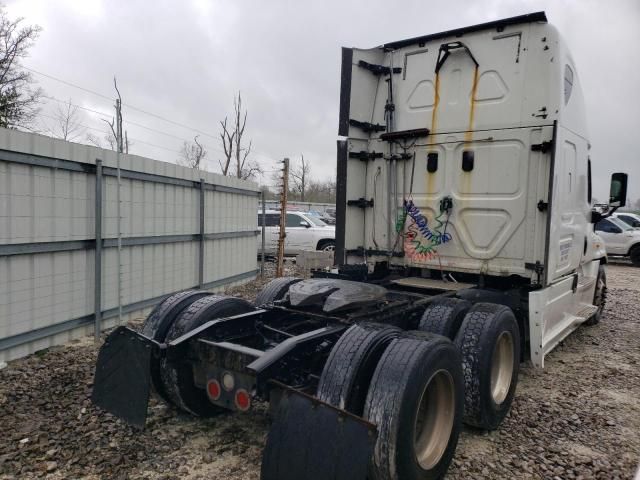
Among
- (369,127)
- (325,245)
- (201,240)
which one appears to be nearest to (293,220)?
(325,245)

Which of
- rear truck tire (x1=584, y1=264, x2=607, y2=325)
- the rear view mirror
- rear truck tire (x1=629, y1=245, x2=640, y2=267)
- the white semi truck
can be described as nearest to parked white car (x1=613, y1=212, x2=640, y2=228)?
rear truck tire (x1=629, y1=245, x2=640, y2=267)

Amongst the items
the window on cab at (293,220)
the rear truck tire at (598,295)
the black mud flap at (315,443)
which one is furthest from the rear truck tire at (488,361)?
the window on cab at (293,220)

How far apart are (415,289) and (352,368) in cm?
250

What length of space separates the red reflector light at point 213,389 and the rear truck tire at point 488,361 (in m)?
1.84

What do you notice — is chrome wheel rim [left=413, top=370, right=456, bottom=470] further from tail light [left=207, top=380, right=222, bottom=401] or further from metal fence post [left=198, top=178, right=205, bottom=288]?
metal fence post [left=198, top=178, right=205, bottom=288]

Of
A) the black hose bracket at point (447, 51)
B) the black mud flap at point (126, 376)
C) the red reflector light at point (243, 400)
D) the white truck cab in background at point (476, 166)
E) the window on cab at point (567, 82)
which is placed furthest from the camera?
the black hose bracket at point (447, 51)

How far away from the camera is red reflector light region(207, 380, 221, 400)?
3.12m

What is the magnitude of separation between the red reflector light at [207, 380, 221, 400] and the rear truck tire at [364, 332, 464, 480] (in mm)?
1058

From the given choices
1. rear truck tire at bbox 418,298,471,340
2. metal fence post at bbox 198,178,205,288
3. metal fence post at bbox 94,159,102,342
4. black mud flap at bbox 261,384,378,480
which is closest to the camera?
black mud flap at bbox 261,384,378,480

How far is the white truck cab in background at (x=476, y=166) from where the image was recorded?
4.64 metres

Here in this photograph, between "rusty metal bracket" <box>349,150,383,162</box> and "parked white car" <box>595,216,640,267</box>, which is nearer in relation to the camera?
"rusty metal bracket" <box>349,150,383,162</box>

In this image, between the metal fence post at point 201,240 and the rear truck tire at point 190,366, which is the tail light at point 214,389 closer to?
the rear truck tire at point 190,366

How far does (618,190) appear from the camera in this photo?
6230 millimetres

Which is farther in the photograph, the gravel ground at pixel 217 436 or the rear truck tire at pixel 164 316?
the rear truck tire at pixel 164 316
